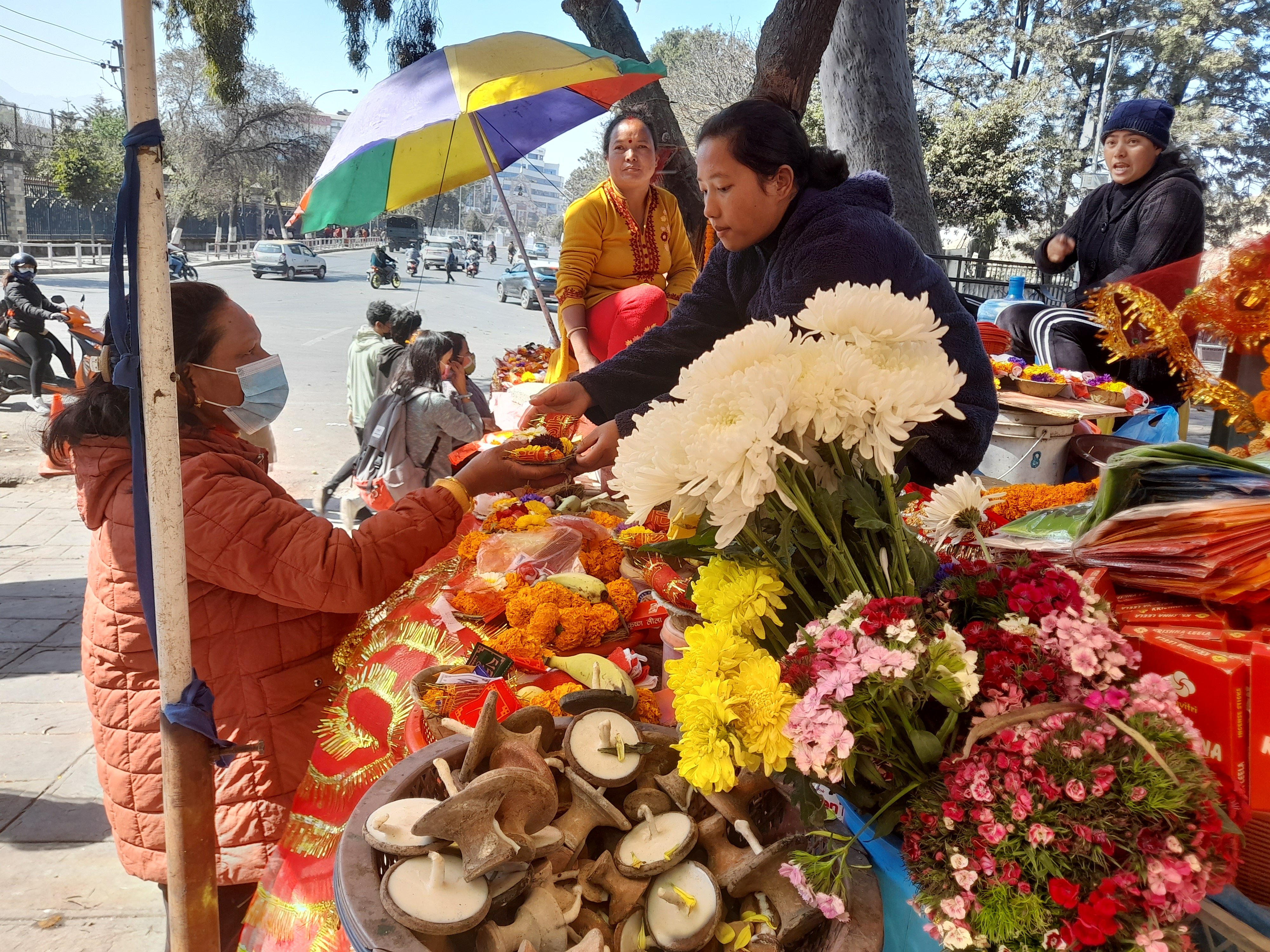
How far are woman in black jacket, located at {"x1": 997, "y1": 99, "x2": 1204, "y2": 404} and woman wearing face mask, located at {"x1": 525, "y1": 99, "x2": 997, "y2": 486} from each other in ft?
5.75

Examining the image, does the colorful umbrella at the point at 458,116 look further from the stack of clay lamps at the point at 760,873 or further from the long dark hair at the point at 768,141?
the stack of clay lamps at the point at 760,873

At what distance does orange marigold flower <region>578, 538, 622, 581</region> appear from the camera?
2121 mm

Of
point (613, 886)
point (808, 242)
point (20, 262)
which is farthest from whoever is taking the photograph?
point (20, 262)

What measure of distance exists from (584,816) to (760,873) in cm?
25

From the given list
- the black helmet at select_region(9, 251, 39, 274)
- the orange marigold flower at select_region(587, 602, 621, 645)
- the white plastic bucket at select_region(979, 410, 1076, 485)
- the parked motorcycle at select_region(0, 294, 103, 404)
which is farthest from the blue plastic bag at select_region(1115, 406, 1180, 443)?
the black helmet at select_region(9, 251, 39, 274)

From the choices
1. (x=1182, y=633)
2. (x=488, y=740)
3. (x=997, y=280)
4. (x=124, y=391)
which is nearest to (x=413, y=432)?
(x=124, y=391)

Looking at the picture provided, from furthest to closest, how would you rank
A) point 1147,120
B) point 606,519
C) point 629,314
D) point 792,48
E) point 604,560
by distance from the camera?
point 792,48 → point 629,314 → point 1147,120 → point 606,519 → point 604,560

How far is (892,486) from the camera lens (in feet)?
3.23

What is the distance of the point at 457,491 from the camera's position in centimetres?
194

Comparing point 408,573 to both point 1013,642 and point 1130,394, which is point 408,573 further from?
point 1130,394

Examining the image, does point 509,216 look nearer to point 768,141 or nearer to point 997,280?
point 768,141

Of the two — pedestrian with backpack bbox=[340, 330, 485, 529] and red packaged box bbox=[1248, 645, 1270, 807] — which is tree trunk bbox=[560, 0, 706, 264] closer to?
pedestrian with backpack bbox=[340, 330, 485, 529]

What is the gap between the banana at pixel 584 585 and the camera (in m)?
1.91

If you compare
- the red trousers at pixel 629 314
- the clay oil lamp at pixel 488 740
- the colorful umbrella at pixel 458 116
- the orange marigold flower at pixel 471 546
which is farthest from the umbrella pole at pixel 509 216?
the clay oil lamp at pixel 488 740
